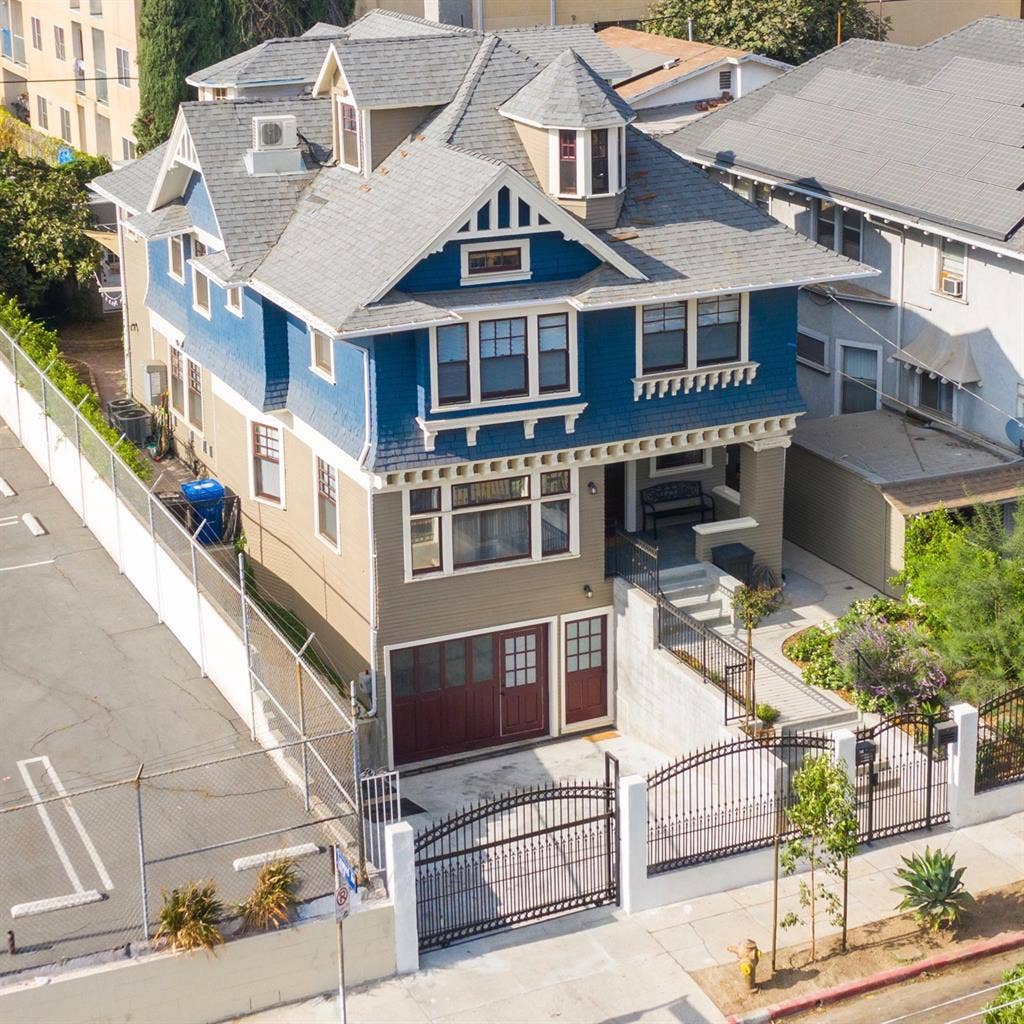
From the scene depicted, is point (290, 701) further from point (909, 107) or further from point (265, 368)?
point (909, 107)

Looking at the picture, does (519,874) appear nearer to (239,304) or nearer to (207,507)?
(207,507)

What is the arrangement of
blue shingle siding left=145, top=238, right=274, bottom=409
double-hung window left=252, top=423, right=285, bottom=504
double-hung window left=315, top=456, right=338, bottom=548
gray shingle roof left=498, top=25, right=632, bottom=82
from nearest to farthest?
double-hung window left=315, top=456, right=338, bottom=548, blue shingle siding left=145, top=238, right=274, bottom=409, double-hung window left=252, top=423, right=285, bottom=504, gray shingle roof left=498, top=25, right=632, bottom=82

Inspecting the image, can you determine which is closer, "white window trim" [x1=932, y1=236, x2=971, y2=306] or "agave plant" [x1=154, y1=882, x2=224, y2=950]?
"agave plant" [x1=154, y1=882, x2=224, y2=950]

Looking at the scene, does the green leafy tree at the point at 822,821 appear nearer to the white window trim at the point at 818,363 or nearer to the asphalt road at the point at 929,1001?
the asphalt road at the point at 929,1001

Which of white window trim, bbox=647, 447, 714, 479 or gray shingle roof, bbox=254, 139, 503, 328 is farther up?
gray shingle roof, bbox=254, 139, 503, 328

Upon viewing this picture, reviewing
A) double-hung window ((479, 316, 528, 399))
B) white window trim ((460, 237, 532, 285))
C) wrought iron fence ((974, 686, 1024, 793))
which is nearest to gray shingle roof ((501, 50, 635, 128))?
white window trim ((460, 237, 532, 285))

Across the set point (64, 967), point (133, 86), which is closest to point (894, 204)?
point (64, 967)

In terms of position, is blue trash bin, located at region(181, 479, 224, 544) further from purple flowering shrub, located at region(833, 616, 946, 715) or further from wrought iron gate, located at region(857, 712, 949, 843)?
wrought iron gate, located at region(857, 712, 949, 843)
